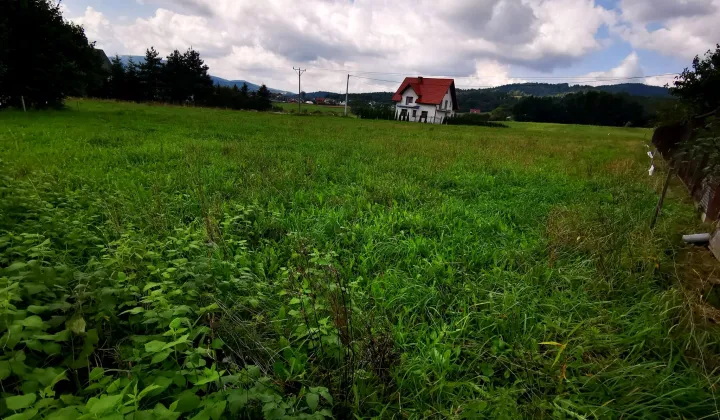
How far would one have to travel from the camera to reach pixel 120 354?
173cm

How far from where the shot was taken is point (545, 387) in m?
1.96

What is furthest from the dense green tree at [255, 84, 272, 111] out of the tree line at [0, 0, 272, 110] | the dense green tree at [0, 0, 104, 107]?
the dense green tree at [0, 0, 104, 107]

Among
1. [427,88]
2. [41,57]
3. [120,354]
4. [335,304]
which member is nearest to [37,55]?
[41,57]

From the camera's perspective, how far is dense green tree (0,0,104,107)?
1568 cm

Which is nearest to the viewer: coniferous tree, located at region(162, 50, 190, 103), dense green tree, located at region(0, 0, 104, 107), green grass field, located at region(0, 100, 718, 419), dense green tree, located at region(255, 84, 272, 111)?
green grass field, located at region(0, 100, 718, 419)

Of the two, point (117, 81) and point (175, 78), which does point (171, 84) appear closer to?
point (175, 78)

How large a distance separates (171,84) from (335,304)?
5645 centimetres

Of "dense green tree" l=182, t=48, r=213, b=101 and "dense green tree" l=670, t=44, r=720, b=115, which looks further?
"dense green tree" l=182, t=48, r=213, b=101

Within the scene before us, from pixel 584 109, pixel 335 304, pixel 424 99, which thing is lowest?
pixel 335 304

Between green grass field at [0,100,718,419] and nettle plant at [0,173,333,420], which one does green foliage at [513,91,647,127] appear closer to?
green grass field at [0,100,718,419]

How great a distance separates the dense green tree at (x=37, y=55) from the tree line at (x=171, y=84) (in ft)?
86.4

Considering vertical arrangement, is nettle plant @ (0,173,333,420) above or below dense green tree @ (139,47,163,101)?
below

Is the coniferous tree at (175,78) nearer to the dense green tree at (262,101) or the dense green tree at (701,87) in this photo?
the dense green tree at (262,101)

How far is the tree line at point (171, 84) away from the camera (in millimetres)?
44156
